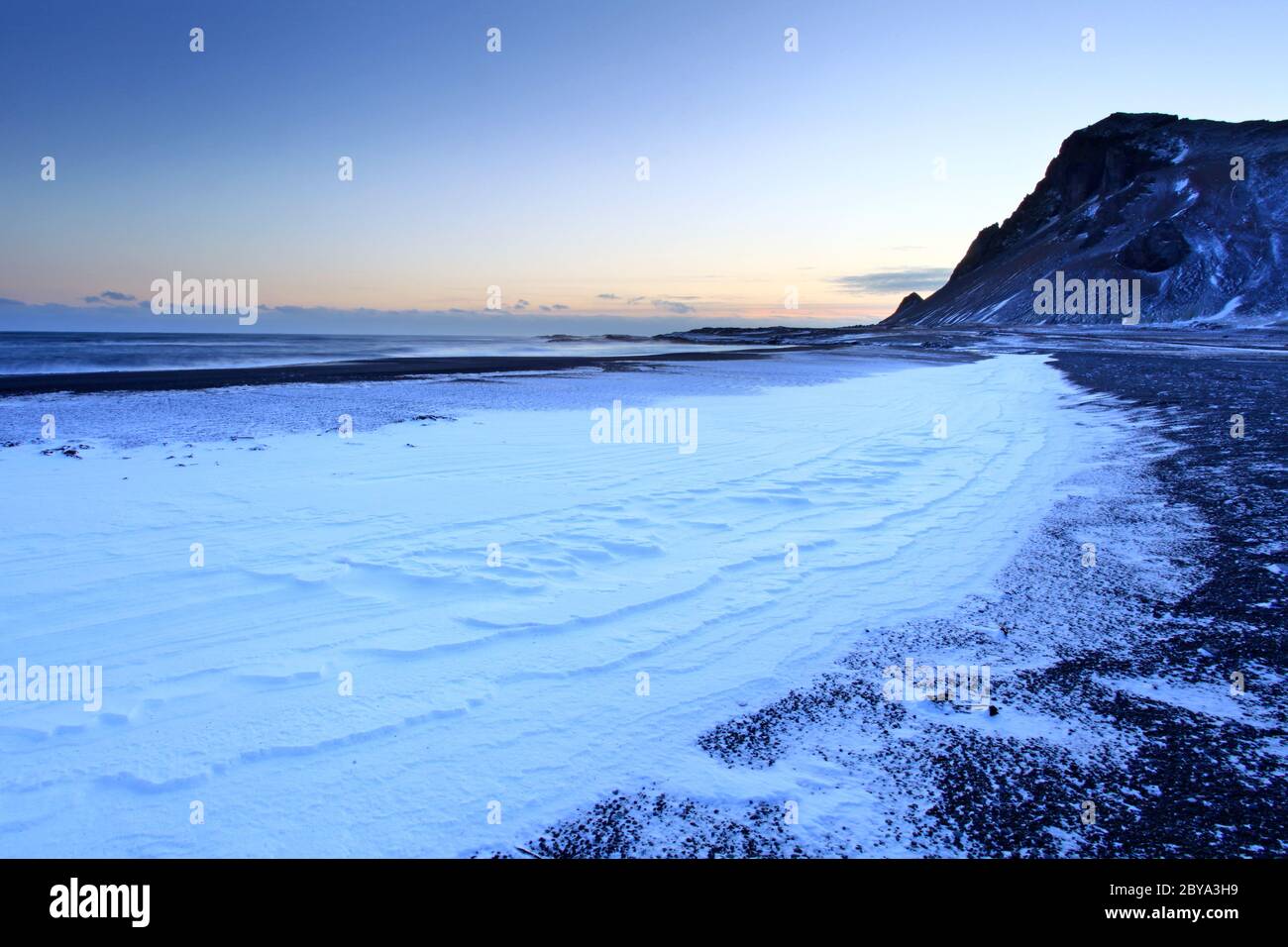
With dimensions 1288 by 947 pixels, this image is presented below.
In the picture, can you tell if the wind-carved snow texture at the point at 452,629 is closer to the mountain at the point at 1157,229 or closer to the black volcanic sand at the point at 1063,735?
the black volcanic sand at the point at 1063,735

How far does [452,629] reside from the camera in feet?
18.8

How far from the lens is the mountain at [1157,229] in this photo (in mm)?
110975

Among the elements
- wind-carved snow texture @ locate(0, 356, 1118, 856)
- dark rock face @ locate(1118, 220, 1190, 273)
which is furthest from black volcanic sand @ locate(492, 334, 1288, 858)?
dark rock face @ locate(1118, 220, 1190, 273)

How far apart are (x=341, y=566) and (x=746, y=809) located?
496 cm

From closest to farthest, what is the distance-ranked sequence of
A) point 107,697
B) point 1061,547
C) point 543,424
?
point 107,697
point 1061,547
point 543,424

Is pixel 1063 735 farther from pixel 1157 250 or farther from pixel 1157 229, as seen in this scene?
pixel 1157 229

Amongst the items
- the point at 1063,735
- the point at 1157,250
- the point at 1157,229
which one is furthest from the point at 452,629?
the point at 1157,229

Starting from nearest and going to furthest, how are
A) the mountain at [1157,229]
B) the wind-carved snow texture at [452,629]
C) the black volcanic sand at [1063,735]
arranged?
the black volcanic sand at [1063,735] → the wind-carved snow texture at [452,629] → the mountain at [1157,229]

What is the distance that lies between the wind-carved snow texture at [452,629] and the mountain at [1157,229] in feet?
390

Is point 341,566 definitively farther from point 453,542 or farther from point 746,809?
point 746,809

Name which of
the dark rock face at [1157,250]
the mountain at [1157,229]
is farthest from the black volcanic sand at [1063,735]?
the dark rock face at [1157,250]
